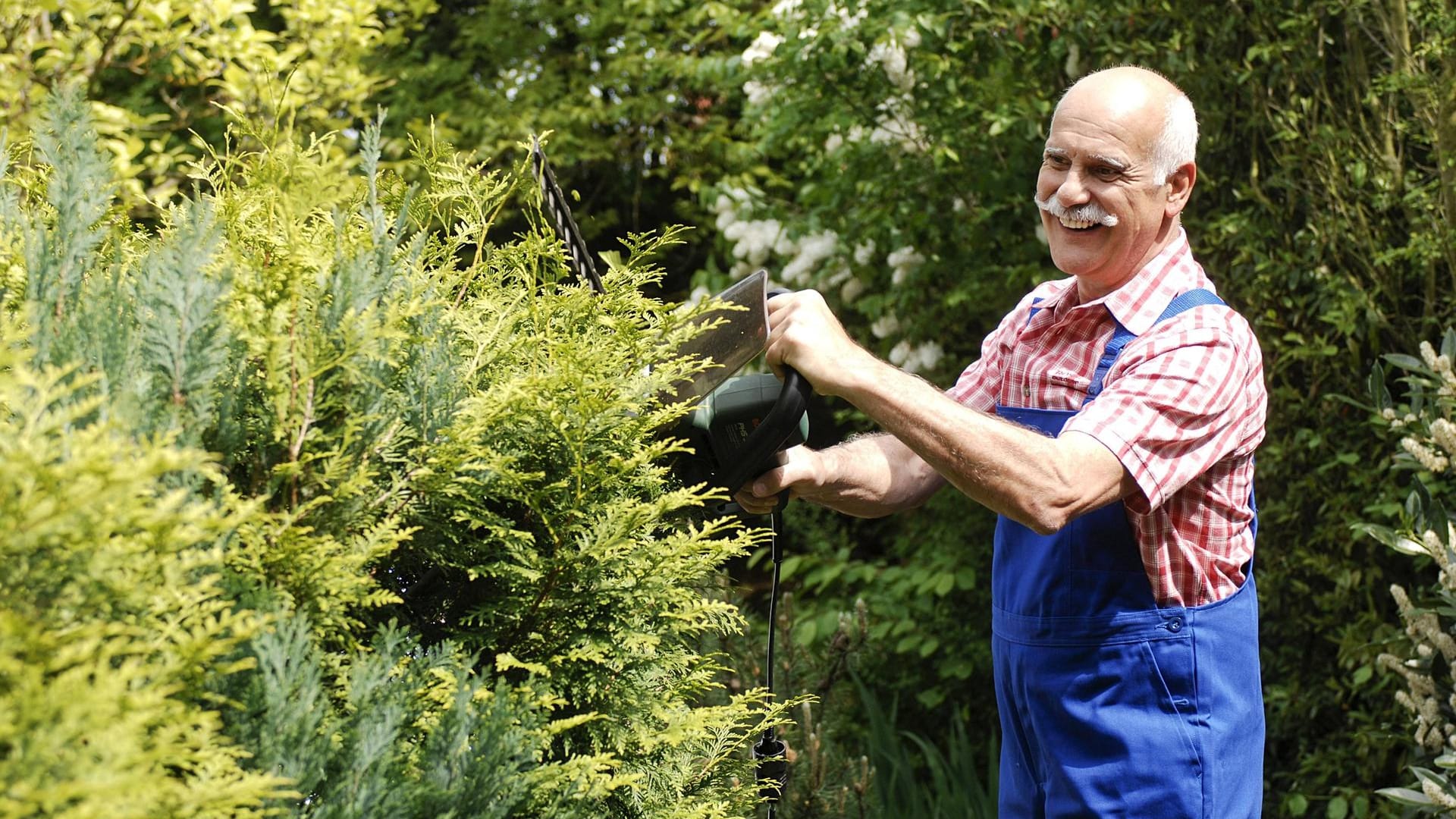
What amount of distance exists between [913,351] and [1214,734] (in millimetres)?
2547

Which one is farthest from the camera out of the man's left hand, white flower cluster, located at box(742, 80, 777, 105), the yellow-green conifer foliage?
white flower cluster, located at box(742, 80, 777, 105)

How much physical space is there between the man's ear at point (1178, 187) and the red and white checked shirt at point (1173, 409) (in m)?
0.05

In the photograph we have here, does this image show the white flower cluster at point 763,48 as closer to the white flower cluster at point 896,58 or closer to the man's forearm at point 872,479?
the white flower cluster at point 896,58

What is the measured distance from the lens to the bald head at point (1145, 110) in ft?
6.89

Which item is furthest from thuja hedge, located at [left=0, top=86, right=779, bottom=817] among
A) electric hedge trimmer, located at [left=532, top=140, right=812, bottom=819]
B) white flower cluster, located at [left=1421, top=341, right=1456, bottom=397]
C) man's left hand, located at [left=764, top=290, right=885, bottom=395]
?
white flower cluster, located at [left=1421, top=341, right=1456, bottom=397]

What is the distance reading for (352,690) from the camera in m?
1.08

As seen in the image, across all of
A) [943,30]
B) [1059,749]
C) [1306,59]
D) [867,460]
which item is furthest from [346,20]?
[1059,749]

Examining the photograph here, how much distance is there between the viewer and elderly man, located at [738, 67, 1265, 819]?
1.81 metres

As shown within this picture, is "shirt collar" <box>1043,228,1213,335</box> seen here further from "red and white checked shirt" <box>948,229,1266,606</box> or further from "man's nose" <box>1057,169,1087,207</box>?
"man's nose" <box>1057,169,1087,207</box>

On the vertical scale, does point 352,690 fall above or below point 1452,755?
above

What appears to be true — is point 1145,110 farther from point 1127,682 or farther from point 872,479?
point 1127,682

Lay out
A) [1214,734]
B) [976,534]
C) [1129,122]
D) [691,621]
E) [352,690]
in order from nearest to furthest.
A: [352,690], [691,621], [1214,734], [1129,122], [976,534]

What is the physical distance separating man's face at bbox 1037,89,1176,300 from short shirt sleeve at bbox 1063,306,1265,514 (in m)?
0.20

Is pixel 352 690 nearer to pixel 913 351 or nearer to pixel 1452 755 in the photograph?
pixel 1452 755
